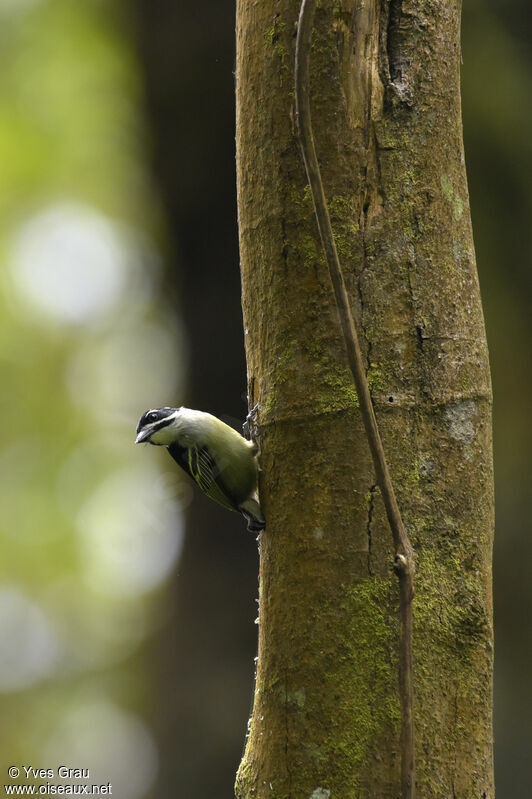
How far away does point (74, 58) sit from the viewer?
10.3 metres

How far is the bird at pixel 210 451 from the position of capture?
9.90ft

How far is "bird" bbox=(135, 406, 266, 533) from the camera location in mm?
3018

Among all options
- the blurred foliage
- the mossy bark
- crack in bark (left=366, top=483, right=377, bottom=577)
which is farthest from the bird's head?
the blurred foliage

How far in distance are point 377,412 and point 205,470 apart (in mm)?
1655

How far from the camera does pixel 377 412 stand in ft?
6.41

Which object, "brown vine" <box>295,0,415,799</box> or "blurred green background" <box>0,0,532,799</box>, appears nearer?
"brown vine" <box>295,0,415,799</box>

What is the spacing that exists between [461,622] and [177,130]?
663cm

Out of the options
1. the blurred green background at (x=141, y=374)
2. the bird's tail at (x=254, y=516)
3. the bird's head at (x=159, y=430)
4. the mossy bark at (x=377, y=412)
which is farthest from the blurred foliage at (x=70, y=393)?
the mossy bark at (x=377, y=412)

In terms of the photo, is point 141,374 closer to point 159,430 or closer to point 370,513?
point 159,430

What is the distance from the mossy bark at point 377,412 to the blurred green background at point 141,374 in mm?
4022

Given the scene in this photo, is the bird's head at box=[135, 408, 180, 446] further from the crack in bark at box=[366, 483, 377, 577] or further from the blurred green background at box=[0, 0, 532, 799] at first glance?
the blurred green background at box=[0, 0, 532, 799]

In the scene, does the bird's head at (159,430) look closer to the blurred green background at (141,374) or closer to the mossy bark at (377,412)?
the mossy bark at (377,412)

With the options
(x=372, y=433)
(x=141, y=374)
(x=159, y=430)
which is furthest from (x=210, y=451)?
(x=141, y=374)

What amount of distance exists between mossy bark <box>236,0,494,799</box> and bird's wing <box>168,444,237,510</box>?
109 centimetres
